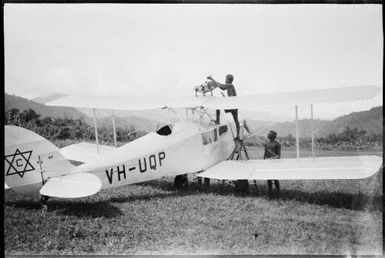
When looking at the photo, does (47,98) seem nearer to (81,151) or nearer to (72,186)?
(81,151)

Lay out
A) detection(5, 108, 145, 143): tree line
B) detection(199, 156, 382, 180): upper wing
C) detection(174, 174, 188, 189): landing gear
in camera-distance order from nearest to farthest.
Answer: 1. detection(199, 156, 382, 180): upper wing
2. detection(5, 108, 145, 143): tree line
3. detection(174, 174, 188, 189): landing gear

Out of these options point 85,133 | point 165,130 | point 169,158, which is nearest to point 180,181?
point 169,158

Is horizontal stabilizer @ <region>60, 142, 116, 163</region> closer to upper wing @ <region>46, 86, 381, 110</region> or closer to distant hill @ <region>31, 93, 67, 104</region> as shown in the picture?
upper wing @ <region>46, 86, 381, 110</region>

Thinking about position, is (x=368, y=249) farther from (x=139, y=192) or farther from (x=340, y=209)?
(x=139, y=192)

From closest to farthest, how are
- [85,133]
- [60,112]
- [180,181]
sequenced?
[180,181]
[60,112]
[85,133]

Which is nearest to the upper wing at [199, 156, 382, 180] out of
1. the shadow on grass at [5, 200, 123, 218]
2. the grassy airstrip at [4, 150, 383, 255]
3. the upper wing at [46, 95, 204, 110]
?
the grassy airstrip at [4, 150, 383, 255]

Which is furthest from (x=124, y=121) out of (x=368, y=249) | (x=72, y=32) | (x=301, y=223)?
(x=368, y=249)
